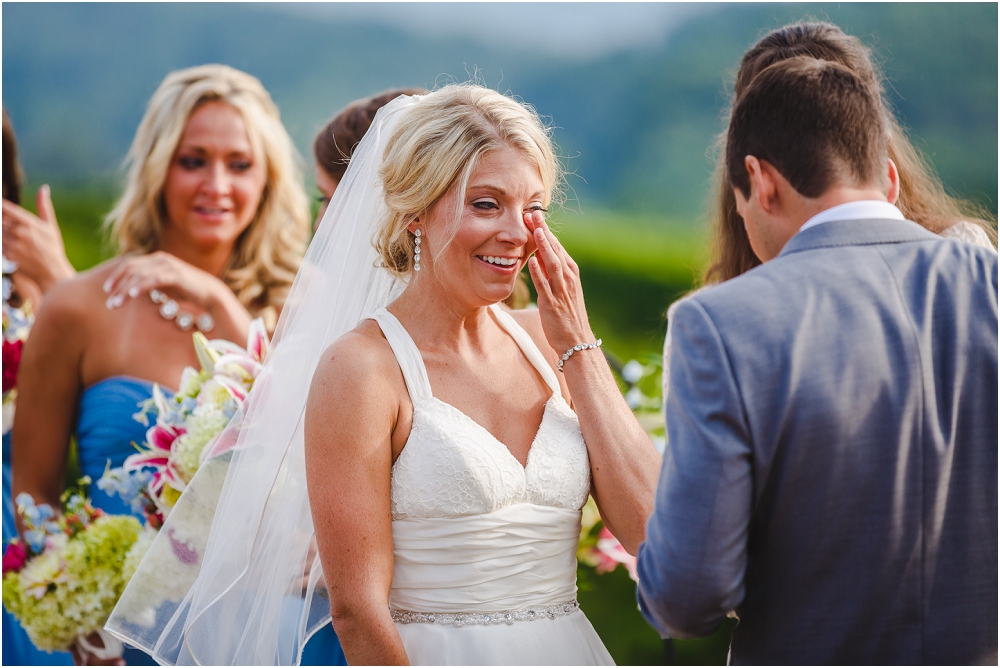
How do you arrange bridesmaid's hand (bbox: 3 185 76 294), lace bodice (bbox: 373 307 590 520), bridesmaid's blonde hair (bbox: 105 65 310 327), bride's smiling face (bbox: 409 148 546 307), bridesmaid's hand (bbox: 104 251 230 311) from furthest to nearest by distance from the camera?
bridesmaid's hand (bbox: 3 185 76 294)
bridesmaid's blonde hair (bbox: 105 65 310 327)
bridesmaid's hand (bbox: 104 251 230 311)
bride's smiling face (bbox: 409 148 546 307)
lace bodice (bbox: 373 307 590 520)

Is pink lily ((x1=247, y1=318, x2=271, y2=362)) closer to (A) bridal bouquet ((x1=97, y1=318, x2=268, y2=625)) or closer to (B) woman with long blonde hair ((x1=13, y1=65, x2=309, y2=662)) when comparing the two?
(A) bridal bouquet ((x1=97, y1=318, x2=268, y2=625))

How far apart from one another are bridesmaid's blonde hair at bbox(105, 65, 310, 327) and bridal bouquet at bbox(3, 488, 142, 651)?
1694 millimetres

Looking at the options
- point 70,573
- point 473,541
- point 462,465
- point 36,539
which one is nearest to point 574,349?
point 462,465

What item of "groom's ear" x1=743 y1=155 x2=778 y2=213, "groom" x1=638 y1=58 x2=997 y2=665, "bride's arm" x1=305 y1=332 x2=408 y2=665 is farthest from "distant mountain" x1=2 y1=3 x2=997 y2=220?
"groom" x1=638 y1=58 x2=997 y2=665

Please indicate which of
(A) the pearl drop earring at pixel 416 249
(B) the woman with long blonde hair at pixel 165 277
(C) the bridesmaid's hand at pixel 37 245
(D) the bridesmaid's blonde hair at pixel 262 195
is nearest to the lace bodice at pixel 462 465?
(A) the pearl drop earring at pixel 416 249

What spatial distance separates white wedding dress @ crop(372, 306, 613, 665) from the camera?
2.16m

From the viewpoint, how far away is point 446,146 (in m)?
2.24

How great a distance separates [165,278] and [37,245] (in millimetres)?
1345

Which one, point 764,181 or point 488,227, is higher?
point 764,181

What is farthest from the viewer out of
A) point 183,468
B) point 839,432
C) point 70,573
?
point 70,573

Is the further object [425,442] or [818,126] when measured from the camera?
[425,442]

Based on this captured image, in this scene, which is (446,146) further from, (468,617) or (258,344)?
(468,617)

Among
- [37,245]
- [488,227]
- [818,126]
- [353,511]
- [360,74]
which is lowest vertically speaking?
[353,511]

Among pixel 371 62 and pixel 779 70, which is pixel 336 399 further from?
pixel 371 62
